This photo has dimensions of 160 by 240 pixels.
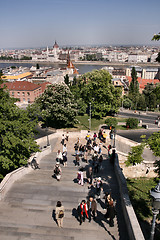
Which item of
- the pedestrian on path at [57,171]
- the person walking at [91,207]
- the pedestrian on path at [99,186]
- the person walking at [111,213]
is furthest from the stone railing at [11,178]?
the person walking at [111,213]

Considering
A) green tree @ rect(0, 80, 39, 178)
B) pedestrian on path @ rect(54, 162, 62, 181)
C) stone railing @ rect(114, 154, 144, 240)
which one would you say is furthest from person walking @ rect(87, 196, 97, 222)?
green tree @ rect(0, 80, 39, 178)

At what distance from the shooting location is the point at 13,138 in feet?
39.6

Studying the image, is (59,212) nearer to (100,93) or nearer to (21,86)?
(100,93)

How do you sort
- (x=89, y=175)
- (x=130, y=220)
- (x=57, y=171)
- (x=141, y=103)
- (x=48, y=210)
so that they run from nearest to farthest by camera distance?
(x=130, y=220) < (x=48, y=210) < (x=89, y=175) < (x=57, y=171) < (x=141, y=103)

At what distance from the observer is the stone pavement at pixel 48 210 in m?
8.11

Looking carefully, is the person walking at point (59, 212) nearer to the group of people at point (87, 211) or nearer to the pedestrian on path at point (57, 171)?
the group of people at point (87, 211)

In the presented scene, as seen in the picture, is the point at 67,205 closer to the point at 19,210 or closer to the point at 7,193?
the point at 19,210

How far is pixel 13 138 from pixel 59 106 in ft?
39.2

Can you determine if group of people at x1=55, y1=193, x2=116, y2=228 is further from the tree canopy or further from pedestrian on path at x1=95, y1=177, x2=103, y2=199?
the tree canopy

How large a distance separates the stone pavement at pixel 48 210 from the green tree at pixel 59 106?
11120 millimetres

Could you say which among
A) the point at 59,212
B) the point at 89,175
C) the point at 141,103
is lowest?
the point at 141,103

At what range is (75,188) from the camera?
36.4 feet

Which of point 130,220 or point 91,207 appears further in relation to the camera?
point 91,207

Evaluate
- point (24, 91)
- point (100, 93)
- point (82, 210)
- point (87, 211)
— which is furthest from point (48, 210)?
point (24, 91)
